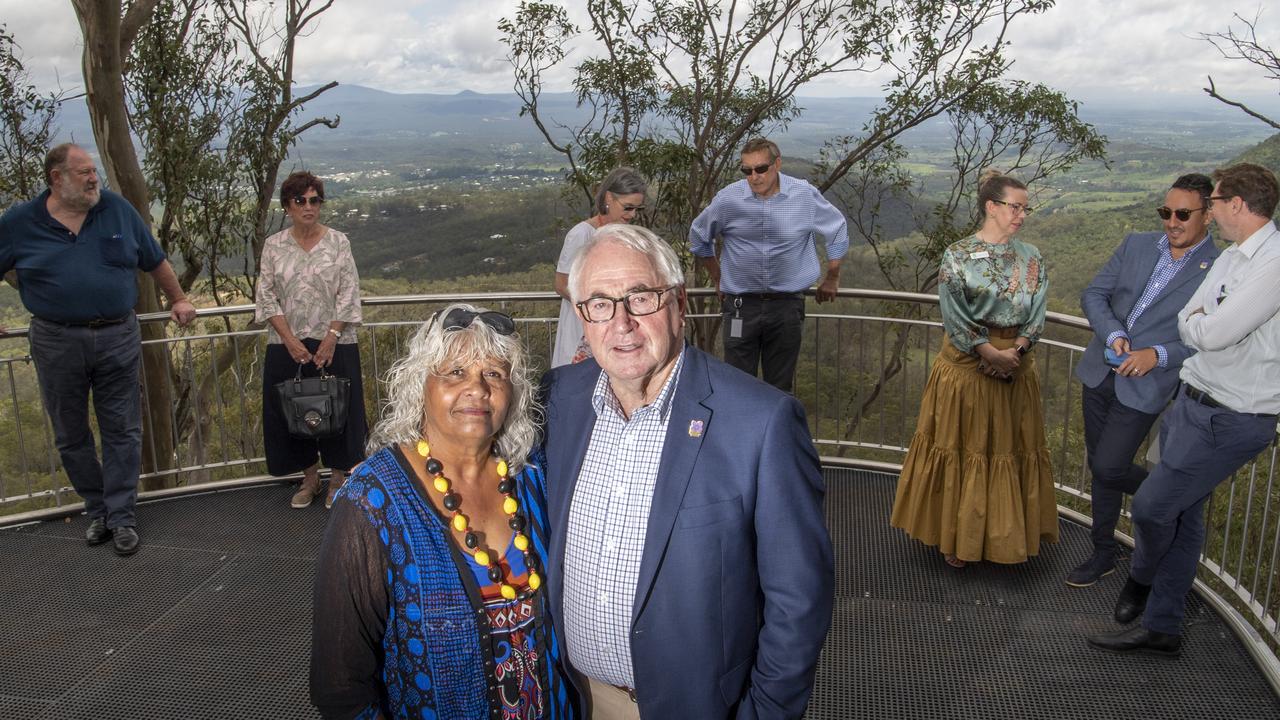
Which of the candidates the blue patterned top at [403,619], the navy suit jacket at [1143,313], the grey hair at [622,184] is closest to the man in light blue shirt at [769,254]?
the grey hair at [622,184]

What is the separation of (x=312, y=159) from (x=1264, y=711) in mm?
9050

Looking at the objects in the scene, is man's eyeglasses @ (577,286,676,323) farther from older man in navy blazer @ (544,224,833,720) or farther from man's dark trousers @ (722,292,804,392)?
man's dark trousers @ (722,292,804,392)

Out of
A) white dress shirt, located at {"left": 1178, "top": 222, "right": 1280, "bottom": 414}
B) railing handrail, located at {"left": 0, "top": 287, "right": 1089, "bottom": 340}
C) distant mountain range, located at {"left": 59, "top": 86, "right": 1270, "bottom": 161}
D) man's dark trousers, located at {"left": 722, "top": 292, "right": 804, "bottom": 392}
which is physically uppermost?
distant mountain range, located at {"left": 59, "top": 86, "right": 1270, "bottom": 161}

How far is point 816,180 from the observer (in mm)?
11023

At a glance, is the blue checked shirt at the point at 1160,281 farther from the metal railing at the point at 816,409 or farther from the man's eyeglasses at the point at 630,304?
the man's eyeglasses at the point at 630,304

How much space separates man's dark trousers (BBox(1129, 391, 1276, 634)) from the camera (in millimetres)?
3041

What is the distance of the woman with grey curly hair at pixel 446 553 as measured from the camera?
1757 millimetres

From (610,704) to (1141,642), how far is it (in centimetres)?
236

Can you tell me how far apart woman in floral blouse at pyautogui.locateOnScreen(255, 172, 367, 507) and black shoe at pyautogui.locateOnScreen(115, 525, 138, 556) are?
0.74 m

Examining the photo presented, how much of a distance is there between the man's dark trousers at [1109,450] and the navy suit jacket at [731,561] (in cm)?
237

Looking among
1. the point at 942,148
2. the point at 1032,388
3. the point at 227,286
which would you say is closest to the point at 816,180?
the point at 942,148

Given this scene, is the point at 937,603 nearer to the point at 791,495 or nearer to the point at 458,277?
the point at 791,495

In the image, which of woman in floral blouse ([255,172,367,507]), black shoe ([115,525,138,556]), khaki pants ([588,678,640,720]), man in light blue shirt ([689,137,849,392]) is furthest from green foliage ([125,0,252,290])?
khaki pants ([588,678,640,720])

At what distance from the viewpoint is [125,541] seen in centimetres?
433
